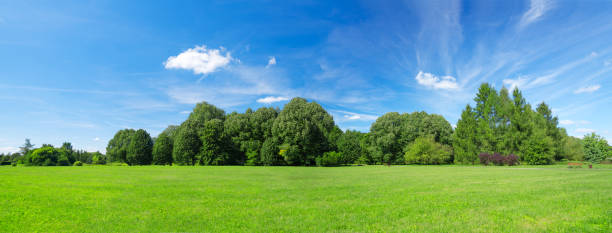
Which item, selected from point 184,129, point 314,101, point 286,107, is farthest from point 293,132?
point 184,129

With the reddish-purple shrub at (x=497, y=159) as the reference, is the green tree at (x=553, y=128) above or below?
above

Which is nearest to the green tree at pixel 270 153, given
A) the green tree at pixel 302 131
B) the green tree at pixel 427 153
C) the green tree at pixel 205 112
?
the green tree at pixel 302 131

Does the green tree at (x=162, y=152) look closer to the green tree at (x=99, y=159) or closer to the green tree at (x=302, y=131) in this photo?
the green tree at (x=99, y=159)

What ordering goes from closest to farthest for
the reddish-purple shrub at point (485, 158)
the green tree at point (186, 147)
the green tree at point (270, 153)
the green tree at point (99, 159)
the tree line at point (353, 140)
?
the reddish-purple shrub at point (485, 158), the tree line at point (353, 140), the green tree at point (270, 153), the green tree at point (186, 147), the green tree at point (99, 159)

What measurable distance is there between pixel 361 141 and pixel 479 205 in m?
56.2

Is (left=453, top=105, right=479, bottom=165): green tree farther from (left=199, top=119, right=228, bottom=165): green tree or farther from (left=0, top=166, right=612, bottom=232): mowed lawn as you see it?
(left=0, top=166, right=612, bottom=232): mowed lawn

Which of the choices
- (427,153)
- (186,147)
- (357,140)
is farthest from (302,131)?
(427,153)

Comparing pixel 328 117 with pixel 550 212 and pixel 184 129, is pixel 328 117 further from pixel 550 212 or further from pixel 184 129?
pixel 550 212

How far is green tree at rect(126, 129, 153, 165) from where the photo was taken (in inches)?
2222

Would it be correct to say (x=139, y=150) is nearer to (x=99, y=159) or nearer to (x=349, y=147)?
(x=99, y=159)

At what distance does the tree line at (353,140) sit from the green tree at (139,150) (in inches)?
7.0

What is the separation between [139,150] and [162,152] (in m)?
5.97

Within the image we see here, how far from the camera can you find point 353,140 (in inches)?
2437

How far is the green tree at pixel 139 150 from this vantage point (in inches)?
2222
